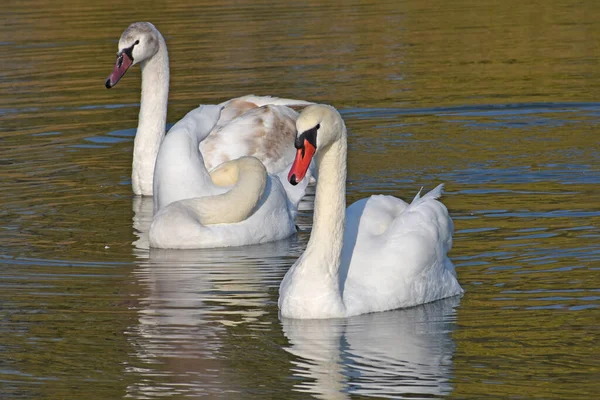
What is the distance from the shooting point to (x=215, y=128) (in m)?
13.7

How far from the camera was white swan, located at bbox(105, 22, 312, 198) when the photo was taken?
13374 mm

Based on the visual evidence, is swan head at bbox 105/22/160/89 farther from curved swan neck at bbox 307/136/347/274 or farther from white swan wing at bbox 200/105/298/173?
curved swan neck at bbox 307/136/347/274

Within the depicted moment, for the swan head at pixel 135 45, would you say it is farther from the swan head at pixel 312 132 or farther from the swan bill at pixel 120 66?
the swan head at pixel 312 132

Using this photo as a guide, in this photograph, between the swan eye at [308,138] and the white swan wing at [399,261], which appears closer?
the swan eye at [308,138]

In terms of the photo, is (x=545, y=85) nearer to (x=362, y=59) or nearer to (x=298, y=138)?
(x=362, y=59)

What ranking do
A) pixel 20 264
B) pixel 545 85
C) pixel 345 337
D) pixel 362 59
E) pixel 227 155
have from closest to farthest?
pixel 345 337
pixel 20 264
pixel 227 155
pixel 545 85
pixel 362 59

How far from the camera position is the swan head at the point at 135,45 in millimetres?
13422

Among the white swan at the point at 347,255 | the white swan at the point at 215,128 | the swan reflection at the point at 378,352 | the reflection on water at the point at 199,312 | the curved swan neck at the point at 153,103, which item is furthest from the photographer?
the curved swan neck at the point at 153,103

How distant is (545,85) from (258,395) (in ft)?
35.5

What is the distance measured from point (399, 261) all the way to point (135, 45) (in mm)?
5366

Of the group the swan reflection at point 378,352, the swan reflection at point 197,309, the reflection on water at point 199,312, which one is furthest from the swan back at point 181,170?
the swan reflection at point 378,352

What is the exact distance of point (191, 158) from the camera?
38.6 ft

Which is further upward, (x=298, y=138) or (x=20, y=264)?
(x=298, y=138)

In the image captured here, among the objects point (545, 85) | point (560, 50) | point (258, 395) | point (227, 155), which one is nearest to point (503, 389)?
point (258, 395)
